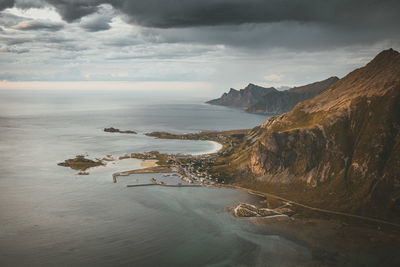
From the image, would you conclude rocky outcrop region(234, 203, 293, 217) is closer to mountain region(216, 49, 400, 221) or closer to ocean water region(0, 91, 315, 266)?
ocean water region(0, 91, 315, 266)

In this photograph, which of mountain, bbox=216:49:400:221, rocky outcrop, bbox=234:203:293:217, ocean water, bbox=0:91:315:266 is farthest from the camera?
mountain, bbox=216:49:400:221

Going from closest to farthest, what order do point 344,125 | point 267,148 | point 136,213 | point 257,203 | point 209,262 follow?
point 209,262
point 136,213
point 257,203
point 344,125
point 267,148

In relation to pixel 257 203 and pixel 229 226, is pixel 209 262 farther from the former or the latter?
pixel 257 203

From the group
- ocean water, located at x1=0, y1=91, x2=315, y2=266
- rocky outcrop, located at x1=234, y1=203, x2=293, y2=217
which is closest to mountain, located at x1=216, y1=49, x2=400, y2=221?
rocky outcrop, located at x1=234, y1=203, x2=293, y2=217

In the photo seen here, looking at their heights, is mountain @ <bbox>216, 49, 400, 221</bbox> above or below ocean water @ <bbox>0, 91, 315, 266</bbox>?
above

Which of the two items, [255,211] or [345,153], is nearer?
[255,211]

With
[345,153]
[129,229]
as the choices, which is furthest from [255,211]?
[345,153]

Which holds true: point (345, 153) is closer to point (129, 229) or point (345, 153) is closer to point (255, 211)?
point (255, 211)

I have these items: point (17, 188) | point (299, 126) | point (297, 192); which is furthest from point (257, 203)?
point (17, 188)

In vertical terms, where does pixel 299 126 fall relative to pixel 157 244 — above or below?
above
